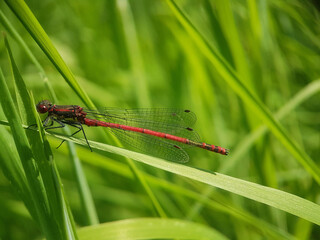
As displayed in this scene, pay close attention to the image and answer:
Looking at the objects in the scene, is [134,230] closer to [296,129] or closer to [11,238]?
[11,238]

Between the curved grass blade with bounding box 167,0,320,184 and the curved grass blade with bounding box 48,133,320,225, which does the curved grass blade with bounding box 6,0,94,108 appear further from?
the curved grass blade with bounding box 167,0,320,184

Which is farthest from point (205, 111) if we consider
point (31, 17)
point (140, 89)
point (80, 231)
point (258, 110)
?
point (31, 17)

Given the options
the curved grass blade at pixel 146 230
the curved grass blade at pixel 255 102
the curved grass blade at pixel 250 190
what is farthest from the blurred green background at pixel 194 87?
the curved grass blade at pixel 250 190

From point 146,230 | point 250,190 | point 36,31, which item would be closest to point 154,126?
point 146,230

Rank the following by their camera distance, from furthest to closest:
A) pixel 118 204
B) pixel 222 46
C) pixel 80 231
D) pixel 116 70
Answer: pixel 116 70
pixel 118 204
pixel 222 46
pixel 80 231

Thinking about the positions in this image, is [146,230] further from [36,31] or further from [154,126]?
[154,126]

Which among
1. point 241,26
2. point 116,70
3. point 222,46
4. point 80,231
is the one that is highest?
point 241,26

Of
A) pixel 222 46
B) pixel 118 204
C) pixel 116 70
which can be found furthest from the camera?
pixel 116 70
